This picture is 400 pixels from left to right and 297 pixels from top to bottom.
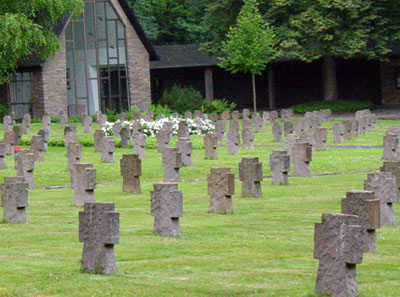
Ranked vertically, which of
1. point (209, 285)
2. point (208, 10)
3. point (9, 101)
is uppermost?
point (208, 10)

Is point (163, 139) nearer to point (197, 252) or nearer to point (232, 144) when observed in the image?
point (232, 144)

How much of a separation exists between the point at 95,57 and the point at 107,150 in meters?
28.2

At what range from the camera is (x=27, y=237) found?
A: 14234 millimetres

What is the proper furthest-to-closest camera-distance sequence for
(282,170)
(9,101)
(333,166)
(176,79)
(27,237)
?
(176,79) < (9,101) < (333,166) < (282,170) < (27,237)

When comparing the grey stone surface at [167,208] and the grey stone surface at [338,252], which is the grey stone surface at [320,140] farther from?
the grey stone surface at [338,252]

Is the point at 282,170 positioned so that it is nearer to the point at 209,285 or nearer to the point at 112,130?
the point at 209,285

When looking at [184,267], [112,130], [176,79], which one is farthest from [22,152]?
[176,79]

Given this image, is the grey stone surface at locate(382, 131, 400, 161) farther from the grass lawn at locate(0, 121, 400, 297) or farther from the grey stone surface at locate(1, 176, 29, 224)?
the grey stone surface at locate(1, 176, 29, 224)

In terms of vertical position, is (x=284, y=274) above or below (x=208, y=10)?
below

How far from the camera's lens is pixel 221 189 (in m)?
16.8

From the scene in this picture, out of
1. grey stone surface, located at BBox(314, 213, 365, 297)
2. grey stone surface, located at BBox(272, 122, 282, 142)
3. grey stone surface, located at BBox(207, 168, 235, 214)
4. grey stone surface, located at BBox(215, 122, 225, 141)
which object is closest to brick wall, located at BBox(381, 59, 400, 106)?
grey stone surface, located at BBox(272, 122, 282, 142)

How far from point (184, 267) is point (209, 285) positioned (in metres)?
1.05

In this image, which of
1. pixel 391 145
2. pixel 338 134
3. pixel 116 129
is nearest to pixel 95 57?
pixel 116 129

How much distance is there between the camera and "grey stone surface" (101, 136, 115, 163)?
2970 centimetres
